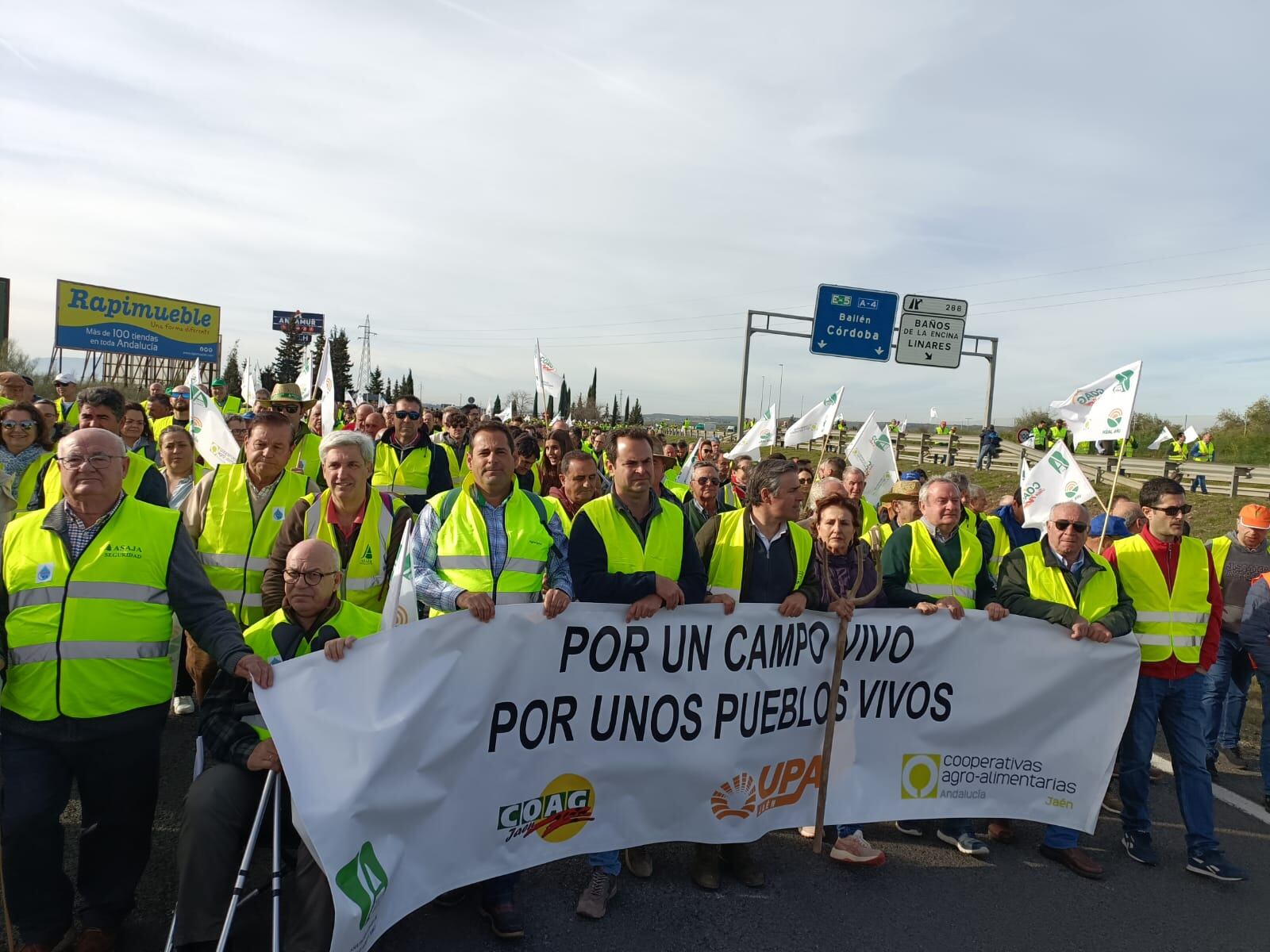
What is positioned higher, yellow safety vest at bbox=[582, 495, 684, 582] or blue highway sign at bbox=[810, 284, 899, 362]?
blue highway sign at bbox=[810, 284, 899, 362]

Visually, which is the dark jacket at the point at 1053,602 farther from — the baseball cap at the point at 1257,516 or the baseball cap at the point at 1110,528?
the baseball cap at the point at 1257,516

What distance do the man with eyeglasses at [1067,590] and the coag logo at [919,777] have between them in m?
0.61

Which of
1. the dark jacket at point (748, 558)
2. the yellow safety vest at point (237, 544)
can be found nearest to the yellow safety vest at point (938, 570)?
the dark jacket at point (748, 558)

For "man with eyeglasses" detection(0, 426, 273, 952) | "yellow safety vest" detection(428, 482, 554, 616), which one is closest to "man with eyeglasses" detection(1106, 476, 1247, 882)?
"yellow safety vest" detection(428, 482, 554, 616)

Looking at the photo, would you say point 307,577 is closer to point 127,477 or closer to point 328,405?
point 127,477

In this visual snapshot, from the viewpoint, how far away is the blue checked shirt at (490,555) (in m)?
3.78

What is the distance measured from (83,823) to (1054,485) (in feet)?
24.3

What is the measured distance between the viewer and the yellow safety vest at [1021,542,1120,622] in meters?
4.69

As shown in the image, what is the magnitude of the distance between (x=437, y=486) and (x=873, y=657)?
4.90 metres

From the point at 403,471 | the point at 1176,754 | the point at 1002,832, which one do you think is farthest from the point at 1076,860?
the point at 403,471

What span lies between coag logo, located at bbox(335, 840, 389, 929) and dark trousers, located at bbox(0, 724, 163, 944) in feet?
3.14

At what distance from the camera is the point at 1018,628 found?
4.71 metres

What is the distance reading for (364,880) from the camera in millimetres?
3078

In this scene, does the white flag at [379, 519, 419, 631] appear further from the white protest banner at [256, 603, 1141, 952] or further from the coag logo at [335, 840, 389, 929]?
the coag logo at [335, 840, 389, 929]
